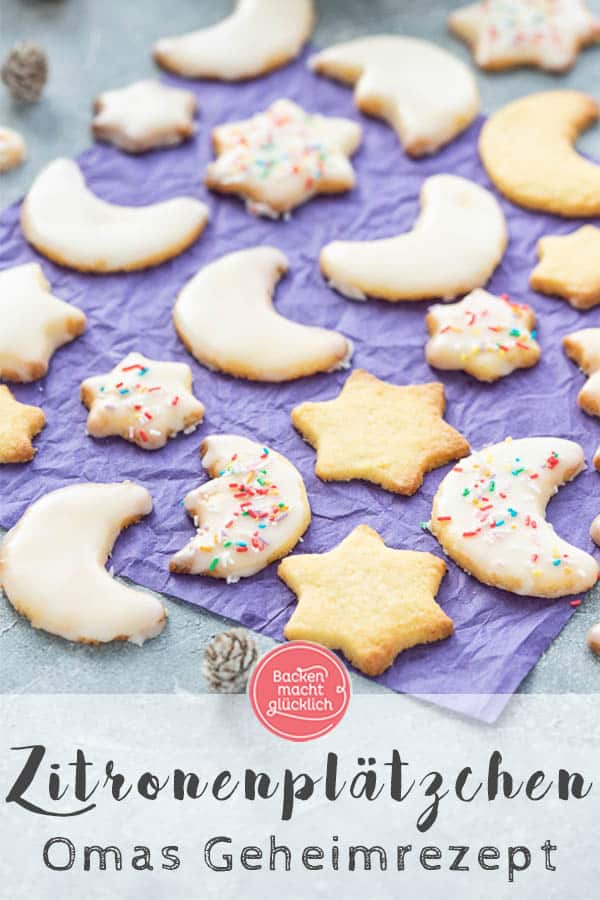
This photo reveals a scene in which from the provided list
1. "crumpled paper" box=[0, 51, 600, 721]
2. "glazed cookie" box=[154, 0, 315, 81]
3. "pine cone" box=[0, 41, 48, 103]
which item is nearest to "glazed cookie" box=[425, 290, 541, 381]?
"crumpled paper" box=[0, 51, 600, 721]

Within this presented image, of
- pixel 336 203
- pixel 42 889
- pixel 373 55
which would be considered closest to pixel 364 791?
pixel 42 889

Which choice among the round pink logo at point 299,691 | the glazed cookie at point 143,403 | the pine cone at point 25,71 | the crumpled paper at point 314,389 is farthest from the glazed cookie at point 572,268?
the pine cone at point 25,71

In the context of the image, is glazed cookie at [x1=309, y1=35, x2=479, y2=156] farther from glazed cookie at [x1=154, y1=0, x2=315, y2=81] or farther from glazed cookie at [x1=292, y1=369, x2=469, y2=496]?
glazed cookie at [x1=292, y1=369, x2=469, y2=496]

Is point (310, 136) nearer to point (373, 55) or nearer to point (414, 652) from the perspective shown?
point (373, 55)

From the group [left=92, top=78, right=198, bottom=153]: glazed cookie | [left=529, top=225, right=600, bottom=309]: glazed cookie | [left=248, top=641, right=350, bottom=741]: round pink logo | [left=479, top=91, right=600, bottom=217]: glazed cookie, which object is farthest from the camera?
[left=92, top=78, right=198, bottom=153]: glazed cookie

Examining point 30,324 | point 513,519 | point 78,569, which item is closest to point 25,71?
point 30,324

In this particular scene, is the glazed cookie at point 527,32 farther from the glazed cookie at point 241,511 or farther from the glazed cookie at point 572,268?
the glazed cookie at point 241,511
